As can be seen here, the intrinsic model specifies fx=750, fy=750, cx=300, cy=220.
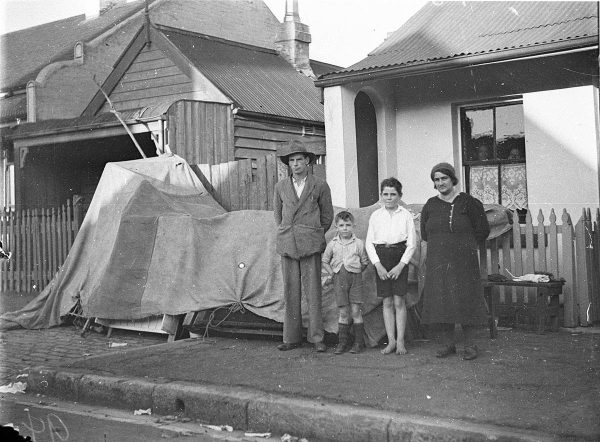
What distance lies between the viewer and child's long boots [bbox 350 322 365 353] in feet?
23.8

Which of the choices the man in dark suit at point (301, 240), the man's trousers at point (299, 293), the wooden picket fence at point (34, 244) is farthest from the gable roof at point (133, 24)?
the man's trousers at point (299, 293)

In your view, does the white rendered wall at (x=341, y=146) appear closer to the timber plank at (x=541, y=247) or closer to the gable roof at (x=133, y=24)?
the timber plank at (x=541, y=247)

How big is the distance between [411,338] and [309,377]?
1.91 meters

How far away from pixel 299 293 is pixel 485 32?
20.6 ft

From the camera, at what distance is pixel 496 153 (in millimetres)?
11773

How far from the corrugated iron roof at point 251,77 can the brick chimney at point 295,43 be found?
0.65 metres

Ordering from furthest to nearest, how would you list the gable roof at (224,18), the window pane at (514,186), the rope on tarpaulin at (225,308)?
1. the gable roof at (224,18)
2. the window pane at (514,186)
3. the rope on tarpaulin at (225,308)

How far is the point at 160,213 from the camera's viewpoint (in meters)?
9.90

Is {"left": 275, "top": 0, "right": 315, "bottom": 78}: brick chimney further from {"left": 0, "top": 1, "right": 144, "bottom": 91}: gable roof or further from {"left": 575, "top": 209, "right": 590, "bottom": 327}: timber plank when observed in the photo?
{"left": 575, "top": 209, "right": 590, "bottom": 327}: timber plank

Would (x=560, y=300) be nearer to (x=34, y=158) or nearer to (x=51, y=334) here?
(x=51, y=334)

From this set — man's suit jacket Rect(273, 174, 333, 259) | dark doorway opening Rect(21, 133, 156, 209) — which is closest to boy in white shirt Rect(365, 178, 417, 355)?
man's suit jacket Rect(273, 174, 333, 259)

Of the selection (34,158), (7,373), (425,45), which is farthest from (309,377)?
(34,158)

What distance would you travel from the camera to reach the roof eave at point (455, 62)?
9938mm

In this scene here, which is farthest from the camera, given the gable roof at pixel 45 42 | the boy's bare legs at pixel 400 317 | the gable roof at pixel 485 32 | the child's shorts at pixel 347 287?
the gable roof at pixel 45 42
